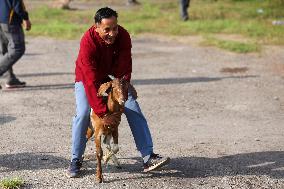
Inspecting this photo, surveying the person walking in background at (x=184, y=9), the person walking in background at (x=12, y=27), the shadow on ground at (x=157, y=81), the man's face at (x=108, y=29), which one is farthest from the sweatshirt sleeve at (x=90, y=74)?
the person walking in background at (x=184, y=9)

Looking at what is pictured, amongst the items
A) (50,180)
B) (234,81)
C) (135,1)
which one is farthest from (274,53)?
(135,1)

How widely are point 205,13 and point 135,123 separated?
583 inches

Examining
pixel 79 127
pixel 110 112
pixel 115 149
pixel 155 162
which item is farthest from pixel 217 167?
pixel 79 127

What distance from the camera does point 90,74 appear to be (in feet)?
19.6

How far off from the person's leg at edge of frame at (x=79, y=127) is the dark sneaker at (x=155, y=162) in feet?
2.30

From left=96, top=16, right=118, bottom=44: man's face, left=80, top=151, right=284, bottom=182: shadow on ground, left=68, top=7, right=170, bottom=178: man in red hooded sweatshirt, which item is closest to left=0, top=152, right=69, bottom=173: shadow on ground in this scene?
left=80, top=151, right=284, bottom=182: shadow on ground

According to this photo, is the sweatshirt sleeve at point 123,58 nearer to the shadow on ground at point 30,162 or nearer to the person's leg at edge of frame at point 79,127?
the person's leg at edge of frame at point 79,127

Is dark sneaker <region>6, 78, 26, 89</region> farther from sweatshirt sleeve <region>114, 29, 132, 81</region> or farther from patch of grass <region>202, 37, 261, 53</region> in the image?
patch of grass <region>202, 37, 261, 53</region>

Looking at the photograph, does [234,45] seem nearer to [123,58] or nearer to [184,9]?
[184,9]

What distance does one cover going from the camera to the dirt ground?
638 cm

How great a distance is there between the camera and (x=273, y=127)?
835 cm

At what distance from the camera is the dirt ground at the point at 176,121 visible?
251 inches

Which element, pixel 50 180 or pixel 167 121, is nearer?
pixel 50 180

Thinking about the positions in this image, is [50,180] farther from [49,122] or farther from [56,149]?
[49,122]
